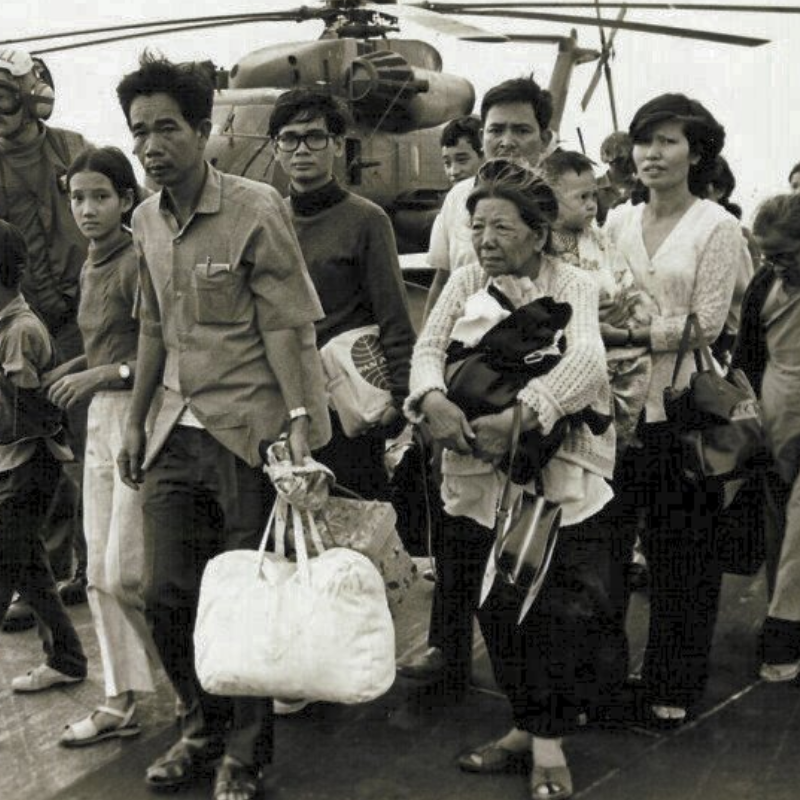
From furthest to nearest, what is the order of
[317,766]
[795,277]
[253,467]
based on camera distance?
1. [795,277]
2. [317,766]
3. [253,467]

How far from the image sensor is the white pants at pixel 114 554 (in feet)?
12.7

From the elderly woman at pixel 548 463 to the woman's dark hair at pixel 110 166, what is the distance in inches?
50.6

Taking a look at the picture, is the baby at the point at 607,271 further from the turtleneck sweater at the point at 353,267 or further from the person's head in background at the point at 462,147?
A: the person's head in background at the point at 462,147

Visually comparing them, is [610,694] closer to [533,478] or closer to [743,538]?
[743,538]

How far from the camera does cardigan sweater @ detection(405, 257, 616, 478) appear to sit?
127 inches

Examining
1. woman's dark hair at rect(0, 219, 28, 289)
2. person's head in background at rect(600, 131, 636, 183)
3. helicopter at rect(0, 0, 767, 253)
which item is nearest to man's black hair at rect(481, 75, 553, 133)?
woman's dark hair at rect(0, 219, 28, 289)

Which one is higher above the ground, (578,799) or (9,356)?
(9,356)

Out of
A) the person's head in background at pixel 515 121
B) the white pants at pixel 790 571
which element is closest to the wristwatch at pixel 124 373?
the person's head in background at pixel 515 121

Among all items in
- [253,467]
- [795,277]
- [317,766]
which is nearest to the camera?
[253,467]

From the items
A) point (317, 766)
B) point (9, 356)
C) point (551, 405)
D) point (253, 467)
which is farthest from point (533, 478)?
point (9, 356)

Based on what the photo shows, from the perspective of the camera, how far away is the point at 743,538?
4133 mm

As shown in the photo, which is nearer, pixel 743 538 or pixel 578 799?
pixel 578 799

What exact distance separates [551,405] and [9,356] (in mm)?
2097

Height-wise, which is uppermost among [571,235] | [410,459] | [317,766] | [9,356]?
[571,235]
